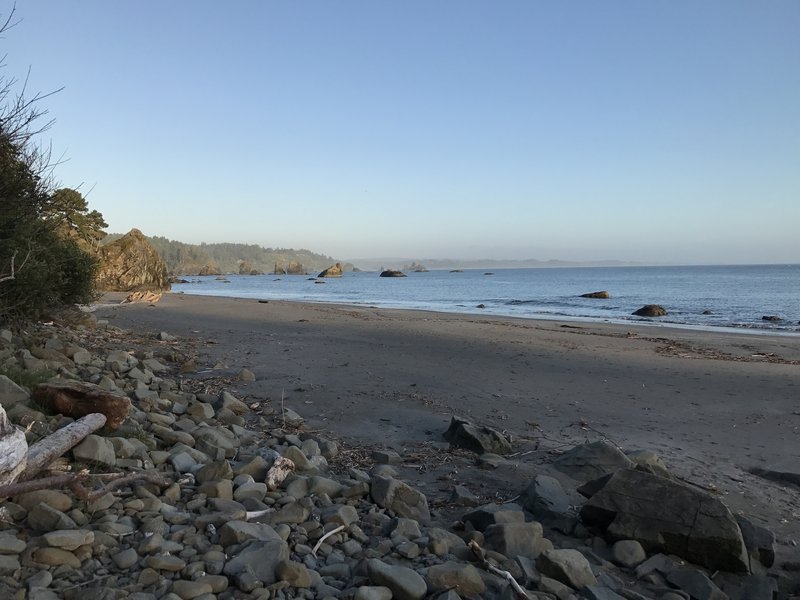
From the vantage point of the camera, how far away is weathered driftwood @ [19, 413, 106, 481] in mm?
3623

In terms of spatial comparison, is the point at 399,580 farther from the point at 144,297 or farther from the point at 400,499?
the point at 144,297

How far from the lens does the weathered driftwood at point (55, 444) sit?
11.9 ft

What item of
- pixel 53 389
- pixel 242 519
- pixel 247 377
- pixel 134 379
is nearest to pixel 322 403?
pixel 247 377

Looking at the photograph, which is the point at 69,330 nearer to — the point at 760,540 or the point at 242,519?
the point at 242,519

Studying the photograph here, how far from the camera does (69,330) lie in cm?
1105

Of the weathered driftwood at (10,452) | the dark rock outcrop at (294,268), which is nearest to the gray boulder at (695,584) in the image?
the weathered driftwood at (10,452)

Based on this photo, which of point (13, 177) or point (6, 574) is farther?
point (13, 177)

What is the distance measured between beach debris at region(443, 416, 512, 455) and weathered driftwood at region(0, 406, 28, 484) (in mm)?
4019

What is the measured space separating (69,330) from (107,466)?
8363 millimetres

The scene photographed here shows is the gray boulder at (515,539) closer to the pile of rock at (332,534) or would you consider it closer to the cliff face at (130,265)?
the pile of rock at (332,534)

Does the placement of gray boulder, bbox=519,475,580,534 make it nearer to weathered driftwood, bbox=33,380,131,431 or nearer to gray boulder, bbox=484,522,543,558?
gray boulder, bbox=484,522,543,558

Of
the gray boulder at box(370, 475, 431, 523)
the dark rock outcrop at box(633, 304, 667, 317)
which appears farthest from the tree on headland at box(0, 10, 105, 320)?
the dark rock outcrop at box(633, 304, 667, 317)

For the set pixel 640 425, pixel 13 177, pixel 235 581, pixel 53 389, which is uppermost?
pixel 13 177

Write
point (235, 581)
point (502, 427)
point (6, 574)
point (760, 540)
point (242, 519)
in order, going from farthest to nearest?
point (502, 427) < point (760, 540) < point (242, 519) < point (235, 581) < point (6, 574)
